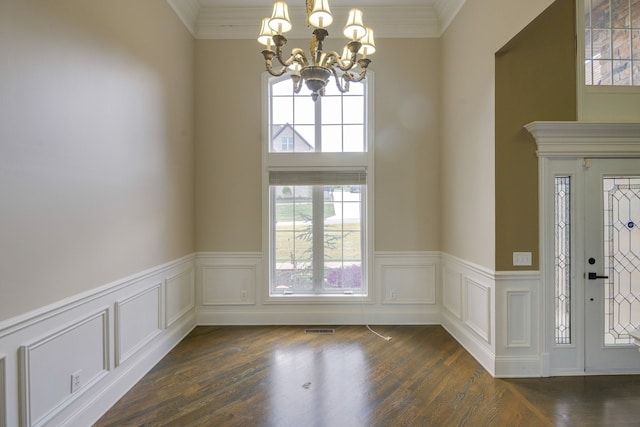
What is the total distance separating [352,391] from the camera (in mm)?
2688

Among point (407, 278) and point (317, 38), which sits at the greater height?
point (317, 38)

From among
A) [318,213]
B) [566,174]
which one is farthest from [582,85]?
[318,213]

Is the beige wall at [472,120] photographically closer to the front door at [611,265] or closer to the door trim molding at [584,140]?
the door trim molding at [584,140]

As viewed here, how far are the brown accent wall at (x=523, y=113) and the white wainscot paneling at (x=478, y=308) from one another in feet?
1.22

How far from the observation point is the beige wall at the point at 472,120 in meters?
2.89

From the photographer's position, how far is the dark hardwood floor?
2363 millimetres

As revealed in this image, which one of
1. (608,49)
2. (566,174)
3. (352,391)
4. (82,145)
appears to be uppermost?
(608,49)

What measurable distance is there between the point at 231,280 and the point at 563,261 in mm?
3669

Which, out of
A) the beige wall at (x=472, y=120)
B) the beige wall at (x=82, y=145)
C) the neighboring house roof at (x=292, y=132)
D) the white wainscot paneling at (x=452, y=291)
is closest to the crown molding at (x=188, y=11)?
the beige wall at (x=82, y=145)

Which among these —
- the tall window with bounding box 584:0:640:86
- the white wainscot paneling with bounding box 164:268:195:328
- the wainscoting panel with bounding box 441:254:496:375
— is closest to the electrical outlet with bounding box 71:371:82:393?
the white wainscot paneling with bounding box 164:268:195:328

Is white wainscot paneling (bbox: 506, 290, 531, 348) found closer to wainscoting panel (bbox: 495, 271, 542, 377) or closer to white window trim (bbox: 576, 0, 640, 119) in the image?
wainscoting panel (bbox: 495, 271, 542, 377)

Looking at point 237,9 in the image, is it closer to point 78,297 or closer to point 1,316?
point 78,297

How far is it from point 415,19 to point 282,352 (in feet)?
14.3

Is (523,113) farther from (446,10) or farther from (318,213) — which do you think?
(318,213)
